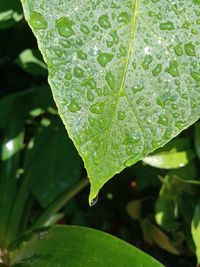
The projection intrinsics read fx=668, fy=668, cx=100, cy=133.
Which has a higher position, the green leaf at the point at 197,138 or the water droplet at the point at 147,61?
the water droplet at the point at 147,61

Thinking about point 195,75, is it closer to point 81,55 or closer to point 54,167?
point 81,55

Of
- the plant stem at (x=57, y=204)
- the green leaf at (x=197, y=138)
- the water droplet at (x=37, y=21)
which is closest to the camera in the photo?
the water droplet at (x=37, y=21)

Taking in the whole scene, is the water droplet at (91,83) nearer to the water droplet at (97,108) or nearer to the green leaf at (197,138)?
the water droplet at (97,108)

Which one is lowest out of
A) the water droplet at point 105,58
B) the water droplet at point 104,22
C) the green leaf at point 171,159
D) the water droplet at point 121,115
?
the green leaf at point 171,159

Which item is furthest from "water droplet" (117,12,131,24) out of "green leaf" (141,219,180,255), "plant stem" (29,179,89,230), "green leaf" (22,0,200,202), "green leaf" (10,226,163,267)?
"green leaf" (141,219,180,255)

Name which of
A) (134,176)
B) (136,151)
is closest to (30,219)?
(134,176)

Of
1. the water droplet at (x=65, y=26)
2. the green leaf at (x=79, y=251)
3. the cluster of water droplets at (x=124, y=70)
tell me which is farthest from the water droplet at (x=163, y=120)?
the green leaf at (x=79, y=251)

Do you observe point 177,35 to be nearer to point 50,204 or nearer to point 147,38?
point 147,38
